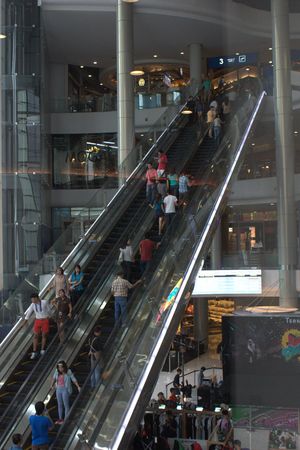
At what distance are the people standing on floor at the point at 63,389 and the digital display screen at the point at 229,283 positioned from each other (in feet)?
39.3

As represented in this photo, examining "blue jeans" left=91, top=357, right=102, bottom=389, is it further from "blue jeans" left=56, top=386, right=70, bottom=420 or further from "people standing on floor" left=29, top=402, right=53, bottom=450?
"people standing on floor" left=29, top=402, right=53, bottom=450

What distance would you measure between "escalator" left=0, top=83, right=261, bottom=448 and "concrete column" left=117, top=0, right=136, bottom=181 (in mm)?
4789

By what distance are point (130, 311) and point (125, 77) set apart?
13.2 metres

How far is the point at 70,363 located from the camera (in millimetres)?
9820

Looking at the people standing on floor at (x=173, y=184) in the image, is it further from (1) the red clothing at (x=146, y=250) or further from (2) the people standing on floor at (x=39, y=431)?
(2) the people standing on floor at (x=39, y=431)

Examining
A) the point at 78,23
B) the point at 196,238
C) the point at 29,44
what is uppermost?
the point at 78,23

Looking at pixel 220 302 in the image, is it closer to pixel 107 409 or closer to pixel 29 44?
pixel 29 44

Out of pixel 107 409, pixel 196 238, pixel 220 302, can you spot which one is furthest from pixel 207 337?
pixel 107 409

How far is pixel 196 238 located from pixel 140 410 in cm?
484

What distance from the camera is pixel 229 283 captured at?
2138cm

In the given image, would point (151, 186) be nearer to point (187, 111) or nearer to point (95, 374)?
point (95, 374)

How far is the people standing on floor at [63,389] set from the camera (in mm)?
→ 8562

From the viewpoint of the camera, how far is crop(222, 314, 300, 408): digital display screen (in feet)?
41.3

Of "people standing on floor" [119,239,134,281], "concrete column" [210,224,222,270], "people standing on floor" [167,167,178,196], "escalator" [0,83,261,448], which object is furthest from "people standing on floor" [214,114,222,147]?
"people standing on floor" [119,239,134,281]
